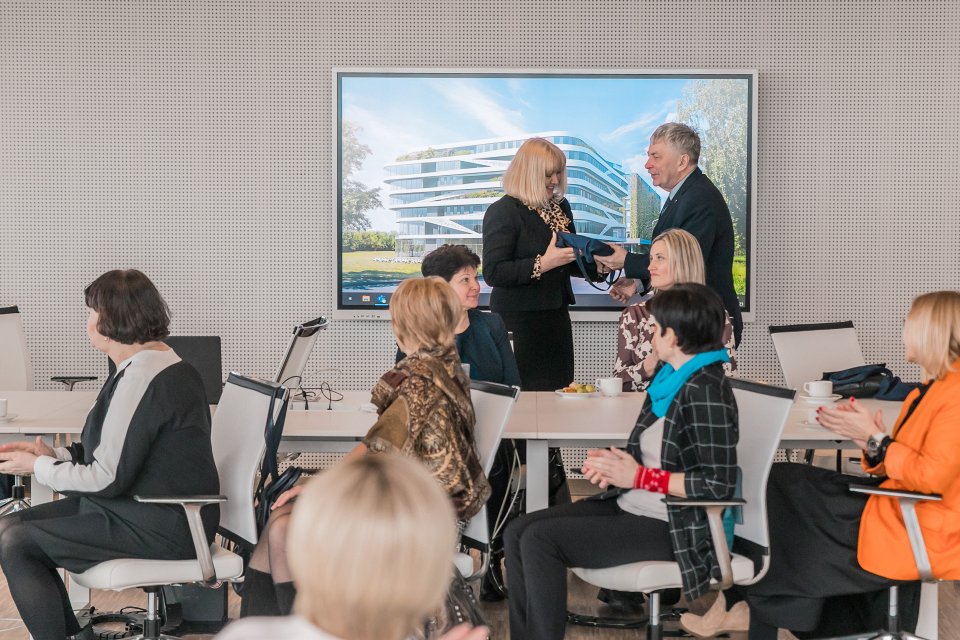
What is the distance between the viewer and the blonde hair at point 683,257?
12.4 feet

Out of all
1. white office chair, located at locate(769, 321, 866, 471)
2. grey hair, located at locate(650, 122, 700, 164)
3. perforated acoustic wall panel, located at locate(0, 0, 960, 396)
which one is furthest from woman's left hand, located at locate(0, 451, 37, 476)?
white office chair, located at locate(769, 321, 866, 471)

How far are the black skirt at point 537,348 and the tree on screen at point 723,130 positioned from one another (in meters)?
1.77

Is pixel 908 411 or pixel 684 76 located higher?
pixel 684 76

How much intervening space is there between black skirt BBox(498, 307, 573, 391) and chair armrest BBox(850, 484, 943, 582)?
A: 6.03ft

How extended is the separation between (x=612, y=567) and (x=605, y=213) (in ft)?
10.7

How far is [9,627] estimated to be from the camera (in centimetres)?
358

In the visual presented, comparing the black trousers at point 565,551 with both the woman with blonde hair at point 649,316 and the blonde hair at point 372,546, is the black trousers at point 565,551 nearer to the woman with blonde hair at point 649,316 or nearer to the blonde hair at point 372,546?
the woman with blonde hair at point 649,316

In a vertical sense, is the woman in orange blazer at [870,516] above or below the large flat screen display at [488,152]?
below

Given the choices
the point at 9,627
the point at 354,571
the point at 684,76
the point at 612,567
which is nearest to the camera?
the point at 354,571

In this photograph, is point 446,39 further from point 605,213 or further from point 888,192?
point 888,192

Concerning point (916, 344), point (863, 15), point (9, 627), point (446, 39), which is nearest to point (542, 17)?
point (446, 39)

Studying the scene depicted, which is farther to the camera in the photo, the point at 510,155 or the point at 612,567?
the point at 510,155

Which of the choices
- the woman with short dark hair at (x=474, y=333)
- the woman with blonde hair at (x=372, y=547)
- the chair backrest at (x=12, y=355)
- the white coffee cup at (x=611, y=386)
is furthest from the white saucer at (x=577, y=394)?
the woman with blonde hair at (x=372, y=547)

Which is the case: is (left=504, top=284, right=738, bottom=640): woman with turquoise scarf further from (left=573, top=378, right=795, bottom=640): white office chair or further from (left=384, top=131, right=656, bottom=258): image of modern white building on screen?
(left=384, top=131, right=656, bottom=258): image of modern white building on screen
